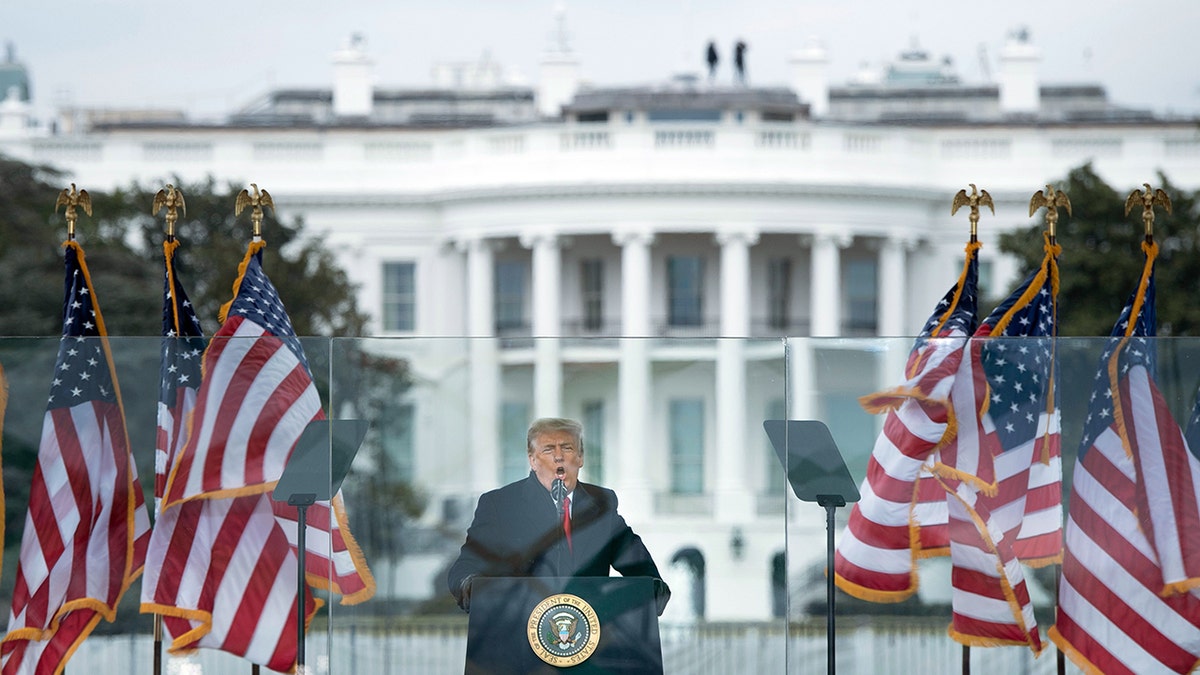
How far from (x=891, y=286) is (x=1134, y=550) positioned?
39570 mm

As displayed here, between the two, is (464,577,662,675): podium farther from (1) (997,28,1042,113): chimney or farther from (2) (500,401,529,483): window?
(1) (997,28,1042,113): chimney

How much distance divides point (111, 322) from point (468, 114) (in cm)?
2684

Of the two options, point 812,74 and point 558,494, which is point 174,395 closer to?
point 558,494

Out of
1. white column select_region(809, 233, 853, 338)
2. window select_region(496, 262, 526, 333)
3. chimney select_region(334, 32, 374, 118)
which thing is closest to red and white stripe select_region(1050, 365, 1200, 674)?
white column select_region(809, 233, 853, 338)

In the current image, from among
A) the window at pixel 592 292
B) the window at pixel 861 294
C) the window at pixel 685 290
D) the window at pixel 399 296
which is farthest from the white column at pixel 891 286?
the window at pixel 399 296

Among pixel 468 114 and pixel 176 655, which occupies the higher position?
pixel 468 114

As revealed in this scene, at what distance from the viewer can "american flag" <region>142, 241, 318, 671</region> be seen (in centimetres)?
1105

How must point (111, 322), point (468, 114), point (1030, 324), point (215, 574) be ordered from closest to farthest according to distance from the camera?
1. point (215, 574)
2. point (1030, 324)
3. point (111, 322)
4. point (468, 114)

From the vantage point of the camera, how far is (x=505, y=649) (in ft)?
34.2

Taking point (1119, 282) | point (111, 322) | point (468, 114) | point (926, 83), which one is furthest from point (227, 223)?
point (926, 83)

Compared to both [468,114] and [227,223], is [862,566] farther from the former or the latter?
[468,114]

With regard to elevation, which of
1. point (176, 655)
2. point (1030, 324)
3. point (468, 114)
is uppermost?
point (468, 114)

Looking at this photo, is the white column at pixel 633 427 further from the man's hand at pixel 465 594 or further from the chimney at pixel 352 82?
the chimney at pixel 352 82

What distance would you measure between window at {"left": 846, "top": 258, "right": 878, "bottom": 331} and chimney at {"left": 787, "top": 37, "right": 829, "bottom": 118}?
18.3 feet
